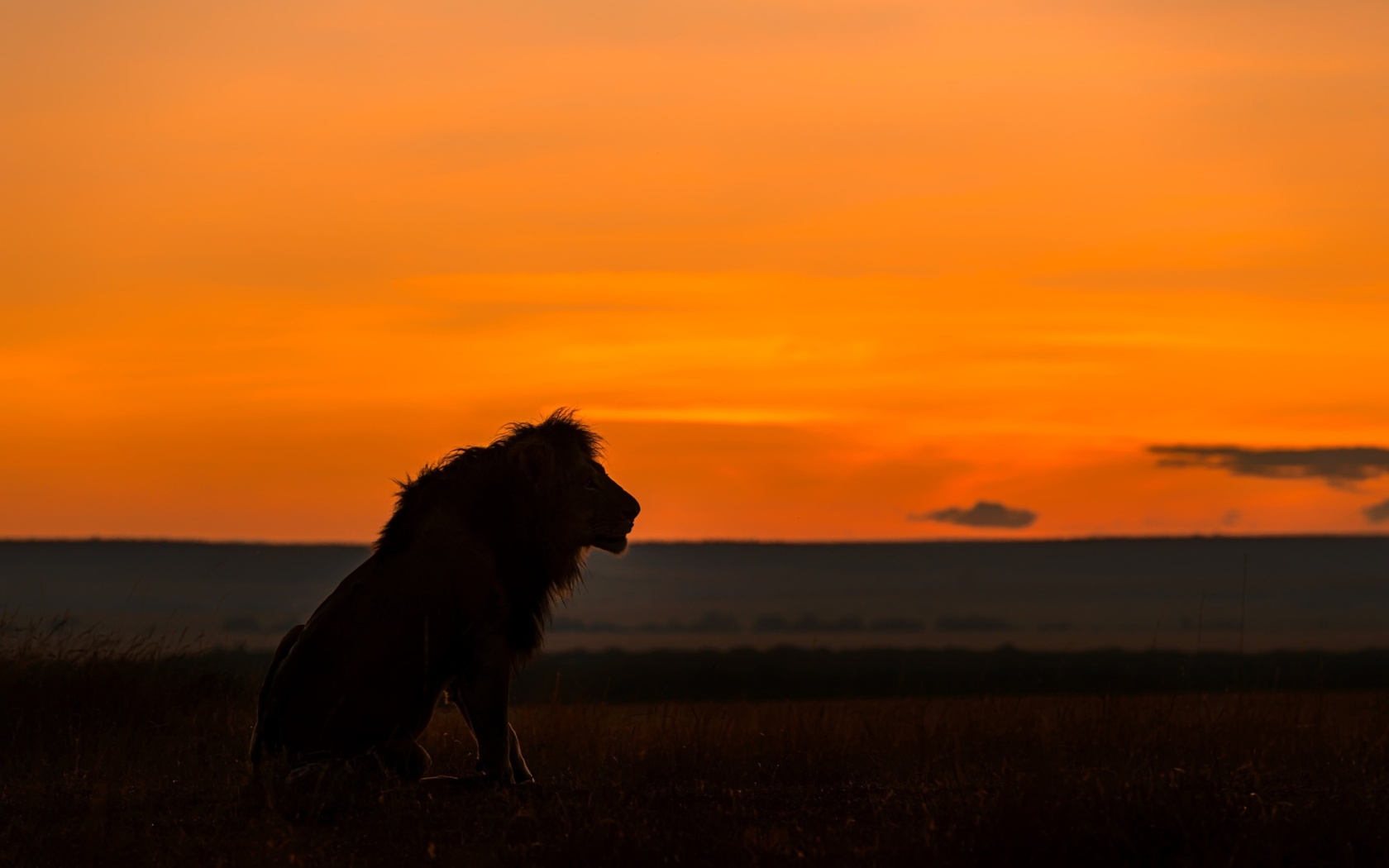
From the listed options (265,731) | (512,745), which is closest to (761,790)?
(512,745)

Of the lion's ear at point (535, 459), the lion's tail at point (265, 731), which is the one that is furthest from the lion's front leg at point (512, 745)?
the lion's ear at point (535, 459)

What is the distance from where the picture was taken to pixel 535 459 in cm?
956

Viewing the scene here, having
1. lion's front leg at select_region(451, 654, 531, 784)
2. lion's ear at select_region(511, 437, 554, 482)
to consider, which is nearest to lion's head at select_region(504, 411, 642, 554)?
lion's ear at select_region(511, 437, 554, 482)

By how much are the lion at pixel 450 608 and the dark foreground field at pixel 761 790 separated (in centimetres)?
47

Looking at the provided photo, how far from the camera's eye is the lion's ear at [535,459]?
31.2 feet

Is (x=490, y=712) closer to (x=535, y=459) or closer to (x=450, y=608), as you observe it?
(x=450, y=608)

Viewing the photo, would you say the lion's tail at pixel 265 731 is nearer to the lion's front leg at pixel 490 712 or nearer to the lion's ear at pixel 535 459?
the lion's front leg at pixel 490 712

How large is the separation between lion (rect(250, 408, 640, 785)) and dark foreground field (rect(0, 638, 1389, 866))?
0.47 meters

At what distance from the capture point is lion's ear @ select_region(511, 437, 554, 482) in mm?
9523

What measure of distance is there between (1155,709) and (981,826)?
5190mm

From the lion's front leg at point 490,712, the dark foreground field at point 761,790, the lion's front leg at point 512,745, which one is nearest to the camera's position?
the dark foreground field at point 761,790

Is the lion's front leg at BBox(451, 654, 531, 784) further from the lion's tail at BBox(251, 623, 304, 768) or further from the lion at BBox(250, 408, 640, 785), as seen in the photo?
the lion's tail at BBox(251, 623, 304, 768)

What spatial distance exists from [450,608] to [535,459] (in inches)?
46.1

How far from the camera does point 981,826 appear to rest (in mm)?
7062
